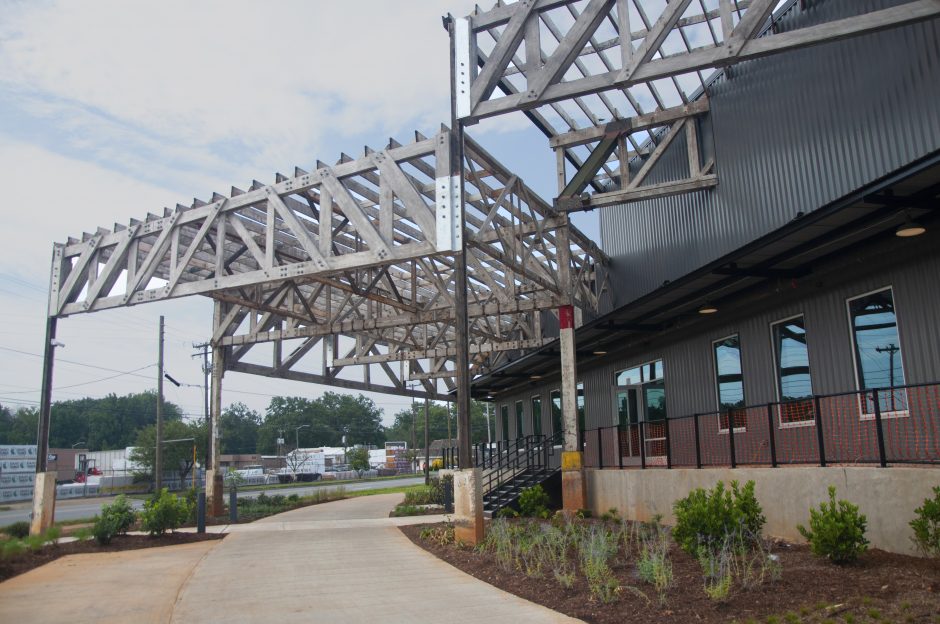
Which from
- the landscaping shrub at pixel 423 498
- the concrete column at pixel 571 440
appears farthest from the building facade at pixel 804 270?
the landscaping shrub at pixel 423 498

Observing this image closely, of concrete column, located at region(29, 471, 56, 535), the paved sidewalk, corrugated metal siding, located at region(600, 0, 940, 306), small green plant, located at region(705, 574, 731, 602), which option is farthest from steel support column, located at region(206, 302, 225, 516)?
small green plant, located at region(705, 574, 731, 602)

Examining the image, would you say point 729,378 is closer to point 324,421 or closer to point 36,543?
point 36,543

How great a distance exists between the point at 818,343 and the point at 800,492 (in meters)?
3.36

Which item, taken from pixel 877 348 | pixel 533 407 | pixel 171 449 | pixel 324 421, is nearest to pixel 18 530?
pixel 533 407

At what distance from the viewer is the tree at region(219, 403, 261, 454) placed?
14538 centimetres

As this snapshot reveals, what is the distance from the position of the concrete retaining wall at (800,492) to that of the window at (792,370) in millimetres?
1841

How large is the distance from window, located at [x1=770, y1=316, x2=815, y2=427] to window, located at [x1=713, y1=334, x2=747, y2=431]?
1173 millimetres

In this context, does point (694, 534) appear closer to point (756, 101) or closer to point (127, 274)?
point (756, 101)

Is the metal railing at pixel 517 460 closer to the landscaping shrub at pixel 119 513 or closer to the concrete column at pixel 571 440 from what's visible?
the concrete column at pixel 571 440

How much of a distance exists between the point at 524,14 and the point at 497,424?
27.3 meters

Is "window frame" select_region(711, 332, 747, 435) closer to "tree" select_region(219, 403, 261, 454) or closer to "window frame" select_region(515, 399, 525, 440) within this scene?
"window frame" select_region(515, 399, 525, 440)

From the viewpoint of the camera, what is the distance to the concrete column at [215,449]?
68.1ft

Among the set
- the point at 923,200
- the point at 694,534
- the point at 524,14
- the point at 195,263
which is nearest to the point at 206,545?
the point at 195,263

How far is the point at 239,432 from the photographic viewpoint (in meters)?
149
